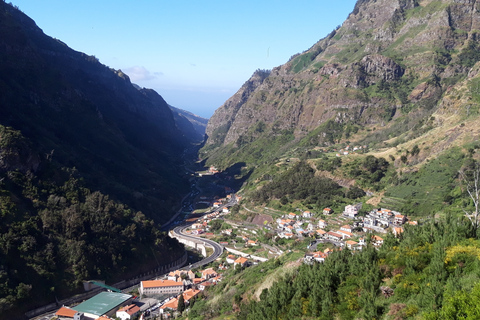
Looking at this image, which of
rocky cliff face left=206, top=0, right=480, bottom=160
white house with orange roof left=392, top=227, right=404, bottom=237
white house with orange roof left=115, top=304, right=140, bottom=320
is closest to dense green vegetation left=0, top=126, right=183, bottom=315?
white house with orange roof left=115, top=304, right=140, bottom=320

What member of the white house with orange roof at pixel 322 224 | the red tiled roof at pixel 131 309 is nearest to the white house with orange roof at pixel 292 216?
the white house with orange roof at pixel 322 224

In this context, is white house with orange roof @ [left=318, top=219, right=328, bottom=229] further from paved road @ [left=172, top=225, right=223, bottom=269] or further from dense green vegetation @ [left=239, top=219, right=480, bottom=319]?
dense green vegetation @ [left=239, top=219, right=480, bottom=319]

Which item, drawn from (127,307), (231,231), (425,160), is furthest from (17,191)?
(425,160)

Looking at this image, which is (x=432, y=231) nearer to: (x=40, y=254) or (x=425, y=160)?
(x=40, y=254)

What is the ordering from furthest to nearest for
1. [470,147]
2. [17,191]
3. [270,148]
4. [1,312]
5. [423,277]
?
[270,148]
[470,147]
[17,191]
[1,312]
[423,277]

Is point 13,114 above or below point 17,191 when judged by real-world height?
above

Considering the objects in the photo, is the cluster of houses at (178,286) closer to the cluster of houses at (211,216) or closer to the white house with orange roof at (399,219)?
the cluster of houses at (211,216)
